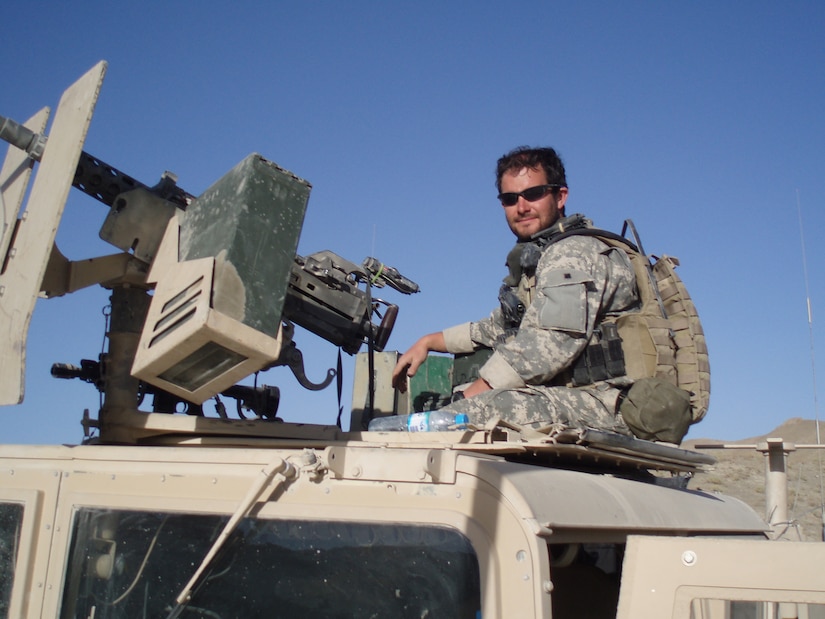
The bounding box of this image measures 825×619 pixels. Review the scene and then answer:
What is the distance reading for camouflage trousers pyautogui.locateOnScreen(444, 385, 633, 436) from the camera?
3527mm

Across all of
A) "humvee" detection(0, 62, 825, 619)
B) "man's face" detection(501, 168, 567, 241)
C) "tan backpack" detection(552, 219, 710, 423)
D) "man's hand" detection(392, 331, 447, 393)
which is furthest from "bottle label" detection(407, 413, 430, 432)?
"man's face" detection(501, 168, 567, 241)

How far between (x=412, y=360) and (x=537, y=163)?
1164 mm

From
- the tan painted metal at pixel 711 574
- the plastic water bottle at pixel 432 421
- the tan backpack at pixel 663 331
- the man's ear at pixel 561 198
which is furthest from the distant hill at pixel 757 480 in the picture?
the tan painted metal at pixel 711 574

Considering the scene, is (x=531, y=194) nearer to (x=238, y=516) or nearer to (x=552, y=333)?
(x=552, y=333)

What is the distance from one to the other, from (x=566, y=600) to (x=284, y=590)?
33.2 inches

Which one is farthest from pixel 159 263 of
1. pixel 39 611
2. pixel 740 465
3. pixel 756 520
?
pixel 740 465

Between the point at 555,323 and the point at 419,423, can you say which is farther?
the point at 555,323

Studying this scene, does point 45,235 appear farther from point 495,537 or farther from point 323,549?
point 495,537

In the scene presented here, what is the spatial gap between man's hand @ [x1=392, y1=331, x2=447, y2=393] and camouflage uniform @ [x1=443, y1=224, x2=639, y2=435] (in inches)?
27.7

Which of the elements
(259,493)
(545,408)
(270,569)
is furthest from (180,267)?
(545,408)

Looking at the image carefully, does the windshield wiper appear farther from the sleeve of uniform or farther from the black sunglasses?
the black sunglasses

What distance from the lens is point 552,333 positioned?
3.68 meters

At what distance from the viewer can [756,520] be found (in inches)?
133

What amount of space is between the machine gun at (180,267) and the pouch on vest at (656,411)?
58.0 inches
